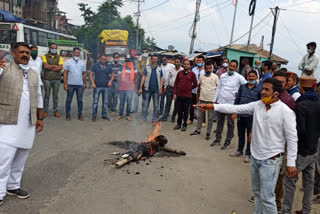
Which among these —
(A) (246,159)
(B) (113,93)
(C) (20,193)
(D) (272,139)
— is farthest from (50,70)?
(D) (272,139)

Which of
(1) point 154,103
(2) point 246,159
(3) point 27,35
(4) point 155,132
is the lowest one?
(2) point 246,159

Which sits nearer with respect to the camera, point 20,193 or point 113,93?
point 20,193

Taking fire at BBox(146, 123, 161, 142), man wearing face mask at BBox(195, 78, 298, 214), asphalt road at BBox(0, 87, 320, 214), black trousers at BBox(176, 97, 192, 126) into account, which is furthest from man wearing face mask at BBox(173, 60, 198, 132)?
man wearing face mask at BBox(195, 78, 298, 214)

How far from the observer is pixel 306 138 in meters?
3.12

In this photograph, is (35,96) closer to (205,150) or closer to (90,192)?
(90,192)

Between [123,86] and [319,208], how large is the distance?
6233mm

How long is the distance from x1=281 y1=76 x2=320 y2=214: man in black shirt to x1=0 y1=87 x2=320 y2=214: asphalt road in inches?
30.3

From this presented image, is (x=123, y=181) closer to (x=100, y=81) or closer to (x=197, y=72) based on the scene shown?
(x=100, y=81)

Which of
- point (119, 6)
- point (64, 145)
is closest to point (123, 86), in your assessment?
point (64, 145)

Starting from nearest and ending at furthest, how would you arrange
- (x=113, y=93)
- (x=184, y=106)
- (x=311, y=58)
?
(x=311, y=58) → (x=184, y=106) → (x=113, y=93)

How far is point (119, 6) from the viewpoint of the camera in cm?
3341

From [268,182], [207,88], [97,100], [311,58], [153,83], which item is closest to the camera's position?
[268,182]

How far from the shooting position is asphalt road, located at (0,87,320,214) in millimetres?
3570

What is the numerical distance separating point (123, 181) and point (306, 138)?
9.14ft
